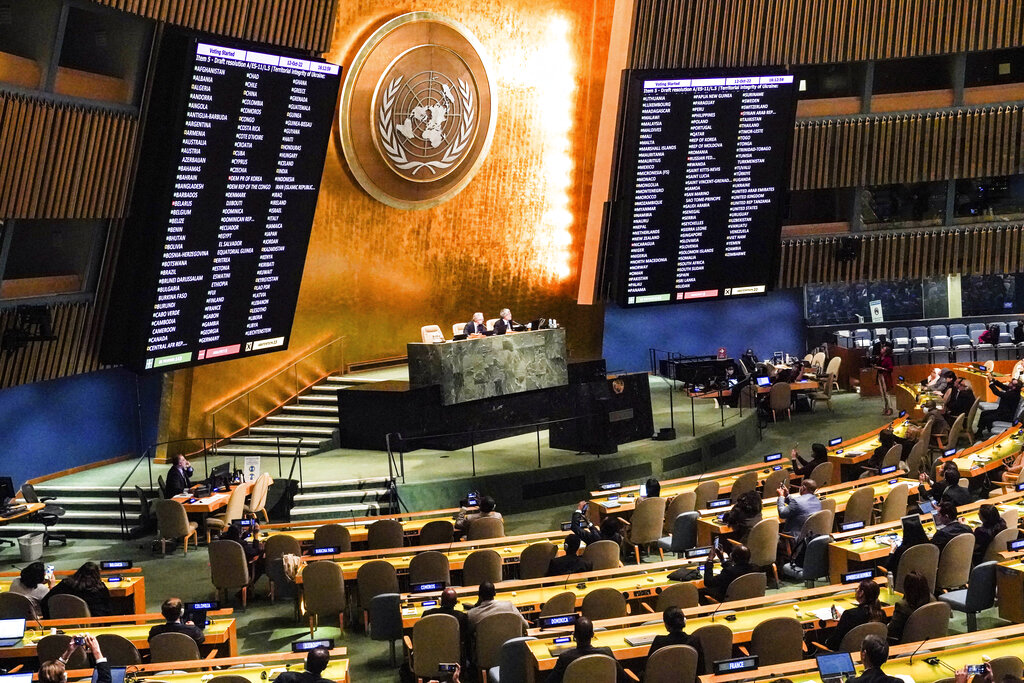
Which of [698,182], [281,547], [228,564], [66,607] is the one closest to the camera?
[66,607]

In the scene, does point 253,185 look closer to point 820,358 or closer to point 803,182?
point 803,182

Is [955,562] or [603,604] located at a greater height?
[955,562]

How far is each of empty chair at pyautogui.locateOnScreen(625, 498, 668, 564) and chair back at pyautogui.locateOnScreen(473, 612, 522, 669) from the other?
428cm

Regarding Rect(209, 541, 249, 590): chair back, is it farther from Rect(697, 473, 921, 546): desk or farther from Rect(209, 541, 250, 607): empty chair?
Rect(697, 473, 921, 546): desk

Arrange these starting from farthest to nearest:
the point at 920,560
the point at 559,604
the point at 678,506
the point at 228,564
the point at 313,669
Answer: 1. the point at 678,506
2. the point at 228,564
3. the point at 920,560
4. the point at 559,604
5. the point at 313,669

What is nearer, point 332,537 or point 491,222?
point 332,537

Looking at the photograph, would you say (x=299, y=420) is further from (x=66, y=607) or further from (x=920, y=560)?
(x=920, y=560)

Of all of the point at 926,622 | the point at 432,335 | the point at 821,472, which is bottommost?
the point at 926,622

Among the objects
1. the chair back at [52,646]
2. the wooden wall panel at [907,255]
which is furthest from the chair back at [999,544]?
the wooden wall panel at [907,255]

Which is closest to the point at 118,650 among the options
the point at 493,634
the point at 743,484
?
the point at 493,634

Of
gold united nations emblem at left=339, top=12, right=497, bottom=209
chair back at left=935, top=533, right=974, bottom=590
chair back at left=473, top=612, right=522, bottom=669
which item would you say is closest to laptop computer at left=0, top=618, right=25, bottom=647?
chair back at left=473, top=612, right=522, bottom=669

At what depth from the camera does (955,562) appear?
1010 cm

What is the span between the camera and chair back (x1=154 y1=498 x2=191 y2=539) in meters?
14.2

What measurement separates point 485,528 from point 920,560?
458 centimetres
